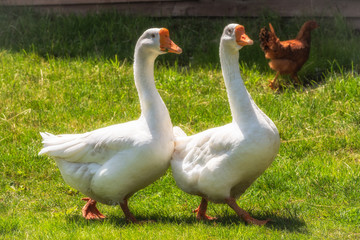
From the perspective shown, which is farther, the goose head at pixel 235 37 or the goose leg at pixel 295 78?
the goose leg at pixel 295 78

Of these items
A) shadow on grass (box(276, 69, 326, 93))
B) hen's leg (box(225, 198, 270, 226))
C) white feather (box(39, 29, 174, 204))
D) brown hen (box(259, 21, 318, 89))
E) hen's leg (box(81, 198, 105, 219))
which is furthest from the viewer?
shadow on grass (box(276, 69, 326, 93))

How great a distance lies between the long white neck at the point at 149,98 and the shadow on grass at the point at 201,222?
2.42 ft

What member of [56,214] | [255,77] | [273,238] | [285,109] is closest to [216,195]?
[273,238]

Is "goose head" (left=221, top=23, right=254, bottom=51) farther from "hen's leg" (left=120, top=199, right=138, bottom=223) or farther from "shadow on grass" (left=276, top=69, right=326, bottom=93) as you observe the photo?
"shadow on grass" (left=276, top=69, right=326, bottom=93)

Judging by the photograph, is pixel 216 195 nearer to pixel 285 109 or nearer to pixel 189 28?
pixel 285 109

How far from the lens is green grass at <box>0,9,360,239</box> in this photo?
4.79 m

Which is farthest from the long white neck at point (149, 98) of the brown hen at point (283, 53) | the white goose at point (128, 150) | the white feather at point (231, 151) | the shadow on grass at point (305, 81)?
the shadow on grass at point (305, 81)

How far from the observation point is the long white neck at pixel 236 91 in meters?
4.62

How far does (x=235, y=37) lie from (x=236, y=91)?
0.42 m

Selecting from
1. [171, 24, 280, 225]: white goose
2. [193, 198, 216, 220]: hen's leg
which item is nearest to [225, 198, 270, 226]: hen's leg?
[171, 24, 280, 225]: white goose

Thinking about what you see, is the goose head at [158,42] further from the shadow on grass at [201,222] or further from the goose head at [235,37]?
the shadow on grass at [201,222]

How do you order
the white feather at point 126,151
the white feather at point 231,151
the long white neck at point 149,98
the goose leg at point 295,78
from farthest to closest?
the goose leg at point 295,78 < the long white neck at point 149,98 < the white feather at point 126,151 < the white feather at point 231,151

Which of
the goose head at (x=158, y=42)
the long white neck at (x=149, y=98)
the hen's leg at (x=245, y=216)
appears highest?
the goose head at (x=158, y=42)

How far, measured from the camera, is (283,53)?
7.74 meters
